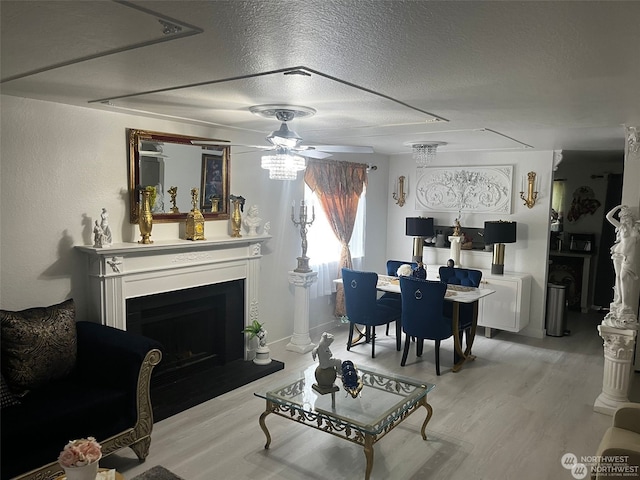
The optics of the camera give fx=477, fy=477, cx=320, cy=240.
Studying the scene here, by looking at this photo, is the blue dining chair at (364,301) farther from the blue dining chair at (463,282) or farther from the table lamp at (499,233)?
the table lamp at (499,233)

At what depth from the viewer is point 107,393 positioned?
9.45 ft

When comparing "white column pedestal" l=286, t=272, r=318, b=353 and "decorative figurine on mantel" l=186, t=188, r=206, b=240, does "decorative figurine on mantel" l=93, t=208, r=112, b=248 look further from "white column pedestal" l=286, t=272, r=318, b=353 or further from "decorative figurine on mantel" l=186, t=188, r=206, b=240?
"white column pedestal" l=286, t=272, r=318, b=353

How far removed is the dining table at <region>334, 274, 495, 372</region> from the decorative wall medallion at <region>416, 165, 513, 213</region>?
57.2 inches

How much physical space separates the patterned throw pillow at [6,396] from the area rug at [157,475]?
0.81m

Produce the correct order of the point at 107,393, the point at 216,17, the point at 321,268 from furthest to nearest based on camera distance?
the point at 321,268 → the point at 107,393 → the point at 216,17

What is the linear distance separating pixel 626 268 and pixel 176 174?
3.70 metres

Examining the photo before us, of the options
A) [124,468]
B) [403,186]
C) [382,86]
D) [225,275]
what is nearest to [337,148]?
[382,86]

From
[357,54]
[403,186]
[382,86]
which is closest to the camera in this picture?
[357,54]

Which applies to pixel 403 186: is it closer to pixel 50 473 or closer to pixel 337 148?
pixel 337 148

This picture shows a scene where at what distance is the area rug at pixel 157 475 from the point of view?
2.79 m

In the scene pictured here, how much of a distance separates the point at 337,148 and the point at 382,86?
904 mm

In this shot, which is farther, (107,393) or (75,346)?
(75,346)

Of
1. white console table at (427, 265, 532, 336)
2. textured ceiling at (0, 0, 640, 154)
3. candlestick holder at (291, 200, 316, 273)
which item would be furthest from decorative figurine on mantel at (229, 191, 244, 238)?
white console table at (427, 265, 532, 336)

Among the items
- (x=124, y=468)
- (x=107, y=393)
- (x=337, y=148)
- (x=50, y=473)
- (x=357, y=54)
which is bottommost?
(x=124, y=468)
